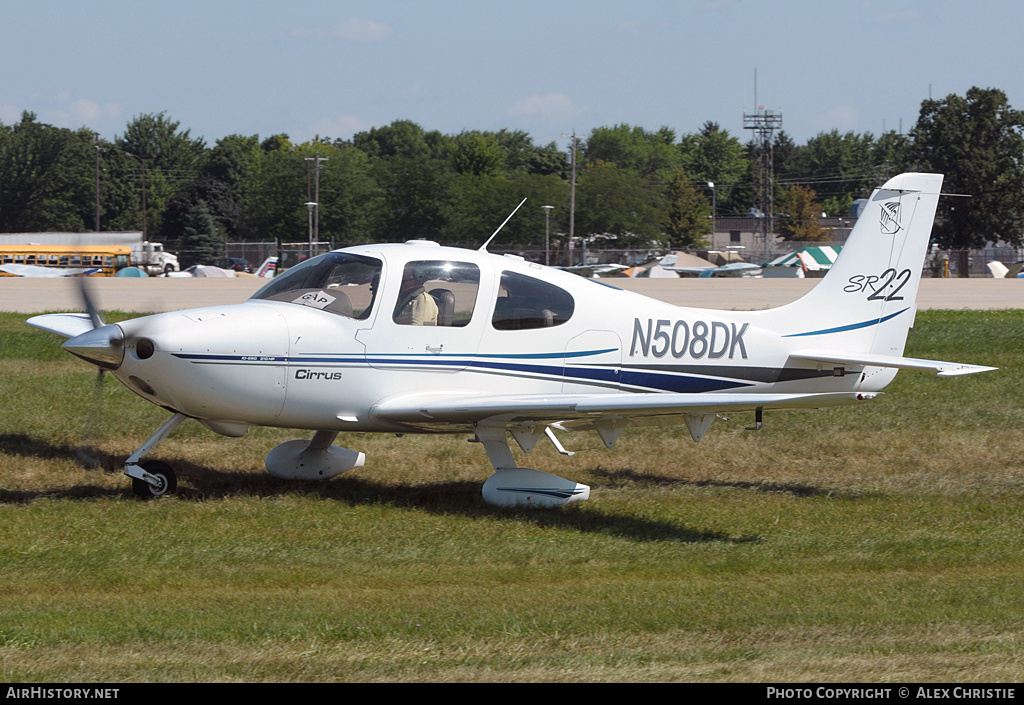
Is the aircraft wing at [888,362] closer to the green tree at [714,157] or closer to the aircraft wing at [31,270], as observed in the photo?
the aircraft wing at [31,270]

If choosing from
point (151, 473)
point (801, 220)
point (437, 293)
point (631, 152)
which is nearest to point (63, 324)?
point (151, 473)

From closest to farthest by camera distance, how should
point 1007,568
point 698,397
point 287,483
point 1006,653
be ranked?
1. point 1006,653
2. point 1007,568
3. point 698,397
4. point 287,483

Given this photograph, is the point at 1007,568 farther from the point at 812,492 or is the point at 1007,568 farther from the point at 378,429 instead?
the point at 378,429

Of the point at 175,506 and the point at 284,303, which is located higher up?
the point at 284,303

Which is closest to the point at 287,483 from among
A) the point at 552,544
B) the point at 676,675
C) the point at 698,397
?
the point at 552,544

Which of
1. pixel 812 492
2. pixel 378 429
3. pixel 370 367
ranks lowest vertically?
pixel 812 492

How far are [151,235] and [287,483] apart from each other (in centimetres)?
10667

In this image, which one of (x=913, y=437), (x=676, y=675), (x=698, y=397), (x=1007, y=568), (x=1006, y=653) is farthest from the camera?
(x=913, y=437)

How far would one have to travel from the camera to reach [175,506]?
9.07 metres

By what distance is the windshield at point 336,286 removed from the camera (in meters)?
9.21

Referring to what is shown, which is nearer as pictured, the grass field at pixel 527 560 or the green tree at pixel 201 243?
the grass field at pixel 527 560

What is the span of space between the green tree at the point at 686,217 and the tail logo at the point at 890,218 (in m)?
105

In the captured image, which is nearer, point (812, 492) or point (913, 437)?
point (812, 492)

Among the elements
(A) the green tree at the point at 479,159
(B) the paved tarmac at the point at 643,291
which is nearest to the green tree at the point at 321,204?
(A) the green tree at the point at 479,159
